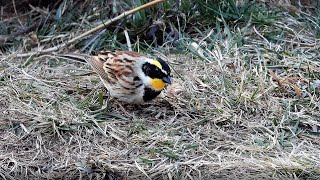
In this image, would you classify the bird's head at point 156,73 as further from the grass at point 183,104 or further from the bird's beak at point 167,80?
the grass at point 183,104

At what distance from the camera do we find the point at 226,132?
5.23 meters

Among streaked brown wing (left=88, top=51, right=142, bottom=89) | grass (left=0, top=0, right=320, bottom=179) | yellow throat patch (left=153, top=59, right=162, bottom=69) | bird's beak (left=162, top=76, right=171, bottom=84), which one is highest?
yellow throat patch (left=153, top=59, right=162, bottom=69)

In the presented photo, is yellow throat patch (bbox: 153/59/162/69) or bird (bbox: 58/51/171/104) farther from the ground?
yellow throat patch (bbox: 153/59/162/69)

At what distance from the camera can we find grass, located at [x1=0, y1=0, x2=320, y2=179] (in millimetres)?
4836

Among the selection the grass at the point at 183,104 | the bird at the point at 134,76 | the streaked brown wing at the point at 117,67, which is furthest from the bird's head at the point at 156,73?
the grass at the point at 183,104

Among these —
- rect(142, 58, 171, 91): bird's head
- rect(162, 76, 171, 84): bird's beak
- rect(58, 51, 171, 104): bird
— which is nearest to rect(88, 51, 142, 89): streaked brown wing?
rect(58, 51, 171, 104): bird

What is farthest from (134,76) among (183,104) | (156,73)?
(183,104)

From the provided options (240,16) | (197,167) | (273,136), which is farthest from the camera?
(240,16)

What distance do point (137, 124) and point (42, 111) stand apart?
70 cm

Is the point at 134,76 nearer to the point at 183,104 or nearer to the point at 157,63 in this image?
the point at 157,63

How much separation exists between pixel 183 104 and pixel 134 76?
42 centimetres

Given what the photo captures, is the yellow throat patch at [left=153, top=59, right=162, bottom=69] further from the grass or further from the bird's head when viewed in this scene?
the grass

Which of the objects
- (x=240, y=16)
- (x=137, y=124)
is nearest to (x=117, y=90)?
(x=137, y=124)

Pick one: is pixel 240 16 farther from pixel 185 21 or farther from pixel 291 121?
pixel 291 121
